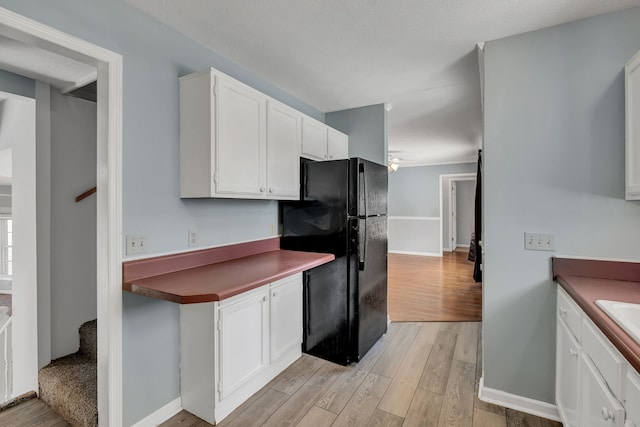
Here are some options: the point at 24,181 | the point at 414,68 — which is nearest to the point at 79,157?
the point at 24,181

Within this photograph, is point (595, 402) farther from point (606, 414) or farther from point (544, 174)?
point (544, 174)

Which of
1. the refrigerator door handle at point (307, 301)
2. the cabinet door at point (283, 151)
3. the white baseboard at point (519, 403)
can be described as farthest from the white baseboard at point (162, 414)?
the white baseboard at point (519, 403)

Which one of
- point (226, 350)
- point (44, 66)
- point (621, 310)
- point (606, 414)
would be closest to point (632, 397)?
point (606, 414)

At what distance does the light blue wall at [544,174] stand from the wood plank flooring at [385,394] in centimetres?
27

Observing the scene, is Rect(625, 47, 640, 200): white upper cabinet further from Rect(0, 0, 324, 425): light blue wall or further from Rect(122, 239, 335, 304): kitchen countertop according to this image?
Rect(0, 0, 324, 425): light blue wall

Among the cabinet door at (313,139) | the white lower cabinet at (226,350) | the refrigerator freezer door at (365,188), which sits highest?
the cabinet door at (313,139)

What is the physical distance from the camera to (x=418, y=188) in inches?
314

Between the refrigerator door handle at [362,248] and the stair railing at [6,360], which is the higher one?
the refrigerator door handle at [362,248]

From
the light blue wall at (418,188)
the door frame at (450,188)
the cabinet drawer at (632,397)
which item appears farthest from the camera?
the light blue wall at (418,188)

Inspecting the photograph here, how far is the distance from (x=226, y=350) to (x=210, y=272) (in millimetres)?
495

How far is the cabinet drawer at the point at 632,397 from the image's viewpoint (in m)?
0.89

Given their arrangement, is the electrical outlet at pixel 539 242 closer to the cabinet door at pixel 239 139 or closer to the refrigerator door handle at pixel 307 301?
the refrigerator door handle at pixel 307 301

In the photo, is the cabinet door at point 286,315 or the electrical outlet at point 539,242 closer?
the electrical outlet at point 539,242

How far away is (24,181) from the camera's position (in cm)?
220
